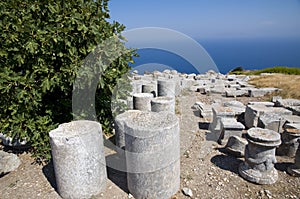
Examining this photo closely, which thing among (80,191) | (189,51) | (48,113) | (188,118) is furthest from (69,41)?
(188,118)

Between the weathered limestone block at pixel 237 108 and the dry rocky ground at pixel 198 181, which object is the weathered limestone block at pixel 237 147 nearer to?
the dry rocky ground at pixel 198 181

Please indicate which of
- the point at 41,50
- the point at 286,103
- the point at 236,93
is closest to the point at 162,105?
the point at 41,50

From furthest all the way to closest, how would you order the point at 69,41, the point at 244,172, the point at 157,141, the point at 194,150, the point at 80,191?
the point at 194,150 → the point at 244,172 → the point at 69,41 → the point at 80,191 → the point at 157,141

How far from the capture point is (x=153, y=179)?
11.0 feet

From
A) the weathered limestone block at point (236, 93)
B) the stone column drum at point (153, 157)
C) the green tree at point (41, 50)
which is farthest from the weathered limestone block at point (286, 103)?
the green tree at point (41, 50)

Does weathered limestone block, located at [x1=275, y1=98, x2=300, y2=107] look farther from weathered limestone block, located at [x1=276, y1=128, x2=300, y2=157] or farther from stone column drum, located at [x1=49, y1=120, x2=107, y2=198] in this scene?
stone column drum, located at [x1=49, y1=120, x2=107, y2=198]

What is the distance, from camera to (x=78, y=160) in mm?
3281

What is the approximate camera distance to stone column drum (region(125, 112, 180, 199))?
10.5 feet

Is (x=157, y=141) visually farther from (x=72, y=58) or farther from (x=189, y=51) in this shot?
(x=189, y=51)

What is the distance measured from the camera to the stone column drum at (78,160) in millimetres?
3225

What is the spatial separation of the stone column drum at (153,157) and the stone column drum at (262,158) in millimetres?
1489

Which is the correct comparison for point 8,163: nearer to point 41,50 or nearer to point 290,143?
point 41,50

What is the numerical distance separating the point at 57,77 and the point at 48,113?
40.9 inches

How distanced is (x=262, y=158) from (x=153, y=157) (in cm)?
213
